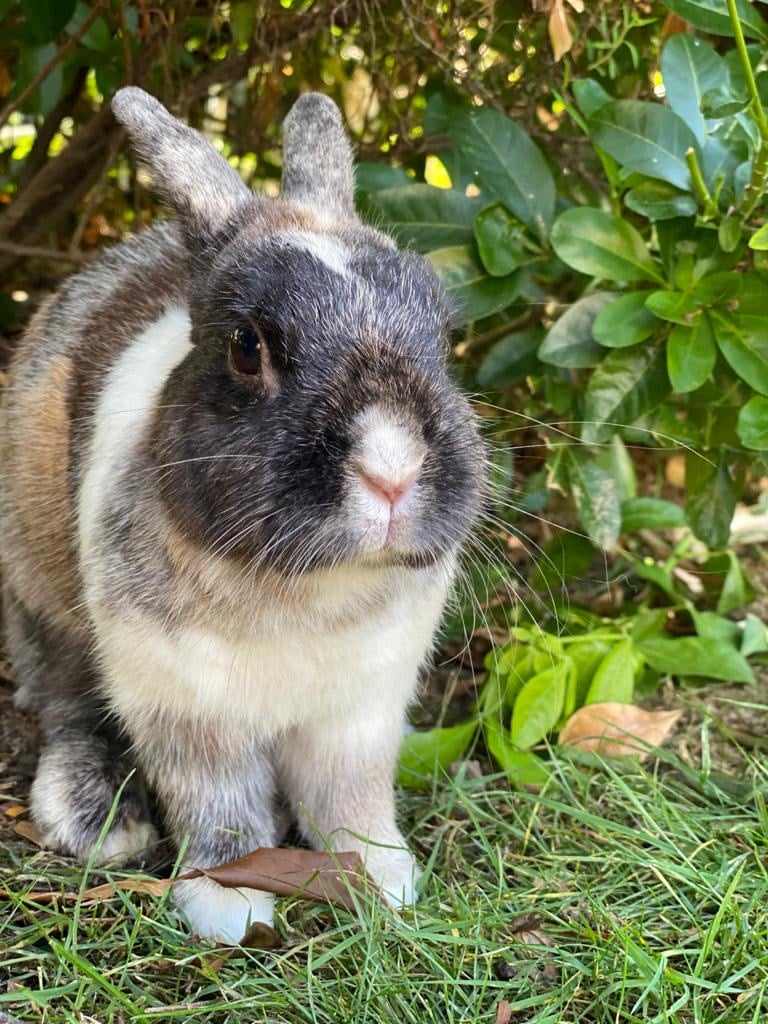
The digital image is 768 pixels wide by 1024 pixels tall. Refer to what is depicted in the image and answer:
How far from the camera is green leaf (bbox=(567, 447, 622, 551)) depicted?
373cm

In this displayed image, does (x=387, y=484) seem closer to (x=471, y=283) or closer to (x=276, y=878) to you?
(x=276, y=878)

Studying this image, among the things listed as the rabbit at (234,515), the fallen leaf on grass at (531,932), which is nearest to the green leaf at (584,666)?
the rabbit at (234,515)

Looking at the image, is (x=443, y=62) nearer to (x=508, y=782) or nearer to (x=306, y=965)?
(x=508, y=782)

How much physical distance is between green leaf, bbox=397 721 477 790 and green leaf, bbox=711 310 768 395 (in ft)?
4.35

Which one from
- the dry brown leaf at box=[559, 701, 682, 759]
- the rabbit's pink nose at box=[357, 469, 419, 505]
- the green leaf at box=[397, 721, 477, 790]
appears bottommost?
the green leaf at box=[397, 721, 477, 790]

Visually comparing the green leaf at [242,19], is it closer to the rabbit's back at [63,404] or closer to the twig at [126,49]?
the twig at [126,49]

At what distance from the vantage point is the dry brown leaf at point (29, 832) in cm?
306

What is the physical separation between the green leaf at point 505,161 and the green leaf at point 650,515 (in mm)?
1186

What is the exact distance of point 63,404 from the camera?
11.2 ft

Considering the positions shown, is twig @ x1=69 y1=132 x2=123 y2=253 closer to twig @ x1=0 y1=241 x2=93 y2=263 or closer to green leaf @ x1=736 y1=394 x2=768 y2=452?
twig @ x1=0 y1=241 x2=93 y2=263

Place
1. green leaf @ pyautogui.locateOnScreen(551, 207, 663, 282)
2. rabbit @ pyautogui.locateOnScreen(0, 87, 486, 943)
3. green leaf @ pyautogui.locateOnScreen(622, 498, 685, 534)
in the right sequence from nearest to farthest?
rabbit @ pyautogui.locateOnScreen(0, 87, 486, 943)
green leaf @ pyautogui.locateOnScreen(551, 207, 663, 282)
green leaf @ pyautogui.locateOnScreen(622, 498, 685, 534)

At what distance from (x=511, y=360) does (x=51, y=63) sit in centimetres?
181

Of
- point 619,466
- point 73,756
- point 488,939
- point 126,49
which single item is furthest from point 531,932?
point 126,49

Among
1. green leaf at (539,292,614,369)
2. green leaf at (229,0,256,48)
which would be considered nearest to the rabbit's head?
green leaf at (539,292,614,369)
